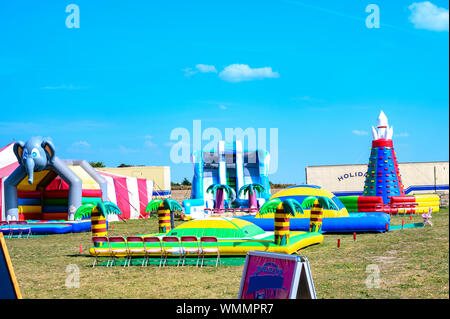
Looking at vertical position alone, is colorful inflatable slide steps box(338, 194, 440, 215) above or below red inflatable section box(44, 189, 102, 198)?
below

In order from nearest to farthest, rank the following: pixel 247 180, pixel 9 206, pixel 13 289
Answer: pixel 13 289
pixel 9 206
pixel 247 180

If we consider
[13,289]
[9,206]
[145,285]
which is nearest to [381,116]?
[9,206]

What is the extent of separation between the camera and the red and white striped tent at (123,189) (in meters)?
26.1

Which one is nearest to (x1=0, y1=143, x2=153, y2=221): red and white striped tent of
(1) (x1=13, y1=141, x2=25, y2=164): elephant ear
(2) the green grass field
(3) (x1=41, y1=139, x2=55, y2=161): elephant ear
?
(1) (x1=13, y1=141, x2=25, y2=164): elephant ear

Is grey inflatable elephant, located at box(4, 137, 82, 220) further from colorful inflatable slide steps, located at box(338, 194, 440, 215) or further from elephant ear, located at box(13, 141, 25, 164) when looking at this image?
colorful inflatable slide steps, located at box(338, 194, 440, 215)

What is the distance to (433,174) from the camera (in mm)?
40250

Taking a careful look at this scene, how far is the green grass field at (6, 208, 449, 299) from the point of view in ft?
26.7

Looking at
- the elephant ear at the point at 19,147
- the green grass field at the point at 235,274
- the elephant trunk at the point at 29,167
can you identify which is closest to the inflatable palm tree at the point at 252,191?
the elephant trunk at the point at 29,167

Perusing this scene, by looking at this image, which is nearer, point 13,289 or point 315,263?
point 13,289

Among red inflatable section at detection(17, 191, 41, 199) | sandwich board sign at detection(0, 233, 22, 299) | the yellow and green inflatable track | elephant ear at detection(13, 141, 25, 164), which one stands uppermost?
elephant ear at detection(13, 141, 25, 164)

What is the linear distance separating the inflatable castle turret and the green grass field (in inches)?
428

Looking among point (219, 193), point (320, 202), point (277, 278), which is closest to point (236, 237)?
point (320, 202)

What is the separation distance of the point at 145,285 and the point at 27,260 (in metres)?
5.16
